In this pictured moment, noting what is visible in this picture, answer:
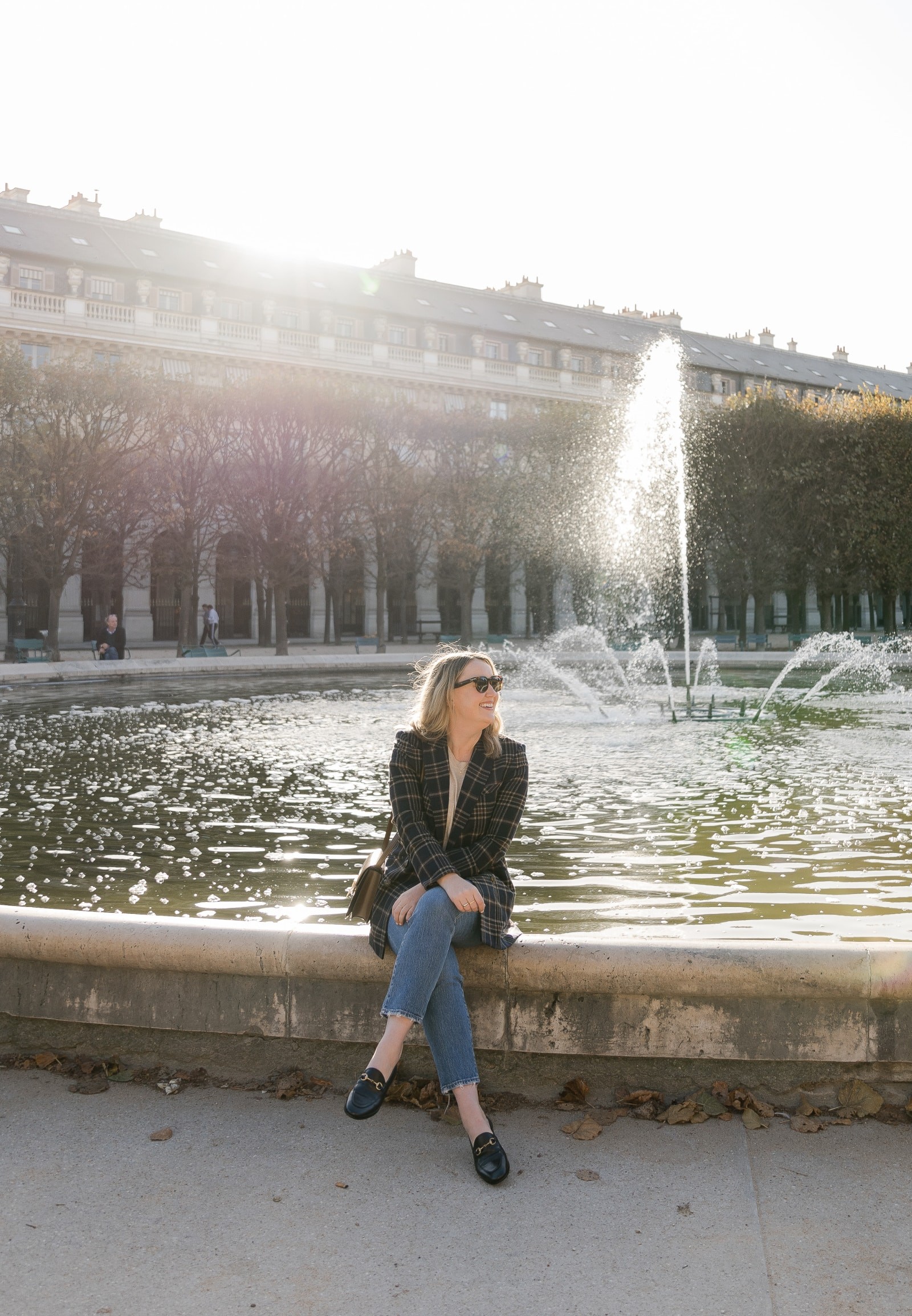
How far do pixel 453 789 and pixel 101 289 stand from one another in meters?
48.2

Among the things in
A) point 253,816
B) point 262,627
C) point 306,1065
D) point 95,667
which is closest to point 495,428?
point 262,627

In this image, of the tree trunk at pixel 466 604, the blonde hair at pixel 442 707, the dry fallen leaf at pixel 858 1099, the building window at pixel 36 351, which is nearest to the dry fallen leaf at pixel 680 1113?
the dry fallen leaf at pixel 858 1099

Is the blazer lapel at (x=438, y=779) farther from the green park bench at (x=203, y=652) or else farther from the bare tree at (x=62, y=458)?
the green park bench at (x=203, y=652)

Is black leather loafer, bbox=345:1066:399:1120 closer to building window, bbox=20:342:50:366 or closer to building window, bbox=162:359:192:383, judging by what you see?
building window, bbox=20:342:50:366

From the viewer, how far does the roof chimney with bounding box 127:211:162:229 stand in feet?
177

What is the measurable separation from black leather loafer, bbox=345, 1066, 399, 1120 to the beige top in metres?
0.90

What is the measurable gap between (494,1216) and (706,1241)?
0.55 metres

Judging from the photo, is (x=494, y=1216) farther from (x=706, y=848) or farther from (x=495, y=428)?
(x=495, y=428)

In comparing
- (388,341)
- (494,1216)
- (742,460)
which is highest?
(388,341)

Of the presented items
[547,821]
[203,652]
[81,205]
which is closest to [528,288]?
[81,205]

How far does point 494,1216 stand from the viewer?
3.37 m

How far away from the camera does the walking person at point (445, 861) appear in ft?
13.2

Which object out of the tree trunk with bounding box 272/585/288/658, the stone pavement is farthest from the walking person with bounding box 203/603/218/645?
the stone pavement

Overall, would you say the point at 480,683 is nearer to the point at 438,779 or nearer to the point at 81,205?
the point at 438,779
